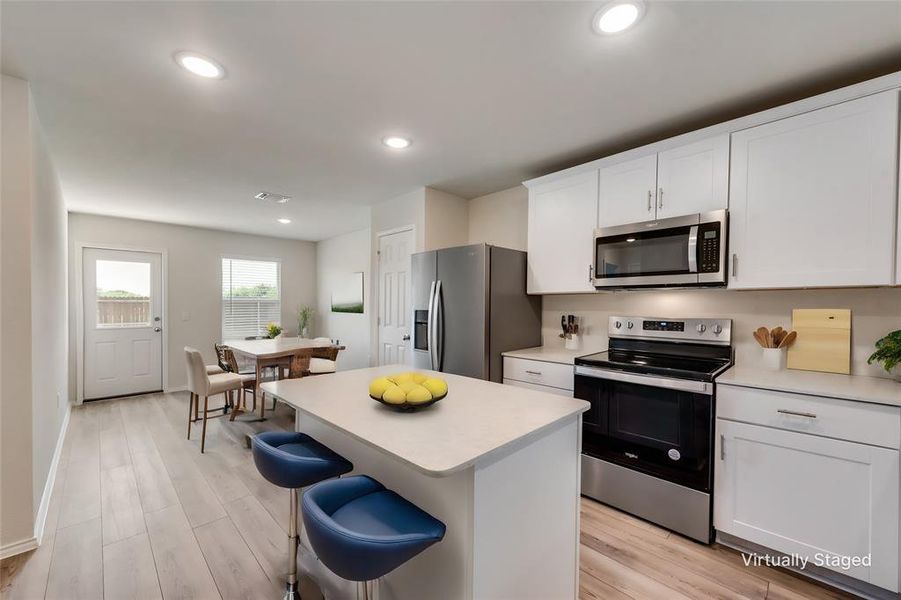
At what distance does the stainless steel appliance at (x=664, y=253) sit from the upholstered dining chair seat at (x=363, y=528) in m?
2.04

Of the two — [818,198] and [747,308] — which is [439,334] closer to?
[747,308]

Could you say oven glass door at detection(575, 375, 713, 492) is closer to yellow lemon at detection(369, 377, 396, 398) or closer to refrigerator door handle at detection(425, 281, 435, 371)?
refrigerator door handle at detection(425, 281, 435, 371)

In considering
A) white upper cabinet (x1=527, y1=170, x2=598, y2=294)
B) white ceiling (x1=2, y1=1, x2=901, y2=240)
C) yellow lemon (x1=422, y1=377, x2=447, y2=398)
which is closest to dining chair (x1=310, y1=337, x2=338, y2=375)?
white ceiling (x1=2, y1=1, x2=901, y2=240)

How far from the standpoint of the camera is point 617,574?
1780mm

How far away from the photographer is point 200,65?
5.77ft

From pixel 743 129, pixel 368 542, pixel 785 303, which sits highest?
pixel 743 129

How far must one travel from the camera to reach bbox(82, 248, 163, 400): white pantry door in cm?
479

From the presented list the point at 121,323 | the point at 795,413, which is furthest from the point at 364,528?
the point at 121,323

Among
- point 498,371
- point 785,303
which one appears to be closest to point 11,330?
point 498,371

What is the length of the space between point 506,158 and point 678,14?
1.52 m

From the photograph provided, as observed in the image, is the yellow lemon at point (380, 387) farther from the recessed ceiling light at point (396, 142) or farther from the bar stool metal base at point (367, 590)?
the recessed ceiling light at point (396, 142)

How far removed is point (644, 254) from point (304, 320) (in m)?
5.91

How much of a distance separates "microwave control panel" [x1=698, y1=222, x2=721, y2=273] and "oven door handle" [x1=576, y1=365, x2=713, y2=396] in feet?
2.24

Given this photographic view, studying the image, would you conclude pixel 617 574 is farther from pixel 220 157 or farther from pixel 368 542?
pixel 220 157
